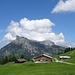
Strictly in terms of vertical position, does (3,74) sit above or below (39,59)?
below

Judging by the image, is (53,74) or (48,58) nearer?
(53,74)

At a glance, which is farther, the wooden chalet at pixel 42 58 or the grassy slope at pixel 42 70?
the wooden chalet at pixel 42 58

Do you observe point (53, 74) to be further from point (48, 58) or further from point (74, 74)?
point (48, 58)

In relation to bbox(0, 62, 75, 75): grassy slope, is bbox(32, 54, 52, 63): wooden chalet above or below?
above

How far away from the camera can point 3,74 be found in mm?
73875

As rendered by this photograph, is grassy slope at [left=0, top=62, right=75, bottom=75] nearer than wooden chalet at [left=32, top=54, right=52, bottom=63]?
Yes

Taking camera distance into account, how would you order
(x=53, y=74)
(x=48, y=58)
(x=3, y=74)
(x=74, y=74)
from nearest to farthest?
1. (x=74, y=74)
2. (x=53, y=74)
3. (x=3, y=74)
4. (x=48, y=58)

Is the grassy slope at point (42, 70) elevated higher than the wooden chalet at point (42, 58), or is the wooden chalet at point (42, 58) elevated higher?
the wooden chalet at point (42, 58)

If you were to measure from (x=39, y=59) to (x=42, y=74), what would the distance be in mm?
94019

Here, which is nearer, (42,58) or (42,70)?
(42,70)

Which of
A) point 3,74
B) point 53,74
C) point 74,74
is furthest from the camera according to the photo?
point 3,74

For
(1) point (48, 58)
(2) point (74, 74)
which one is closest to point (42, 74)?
(2) point (74, 74)

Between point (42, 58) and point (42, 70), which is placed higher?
point (42, 58)

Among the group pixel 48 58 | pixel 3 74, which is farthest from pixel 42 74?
pixel 48 58
